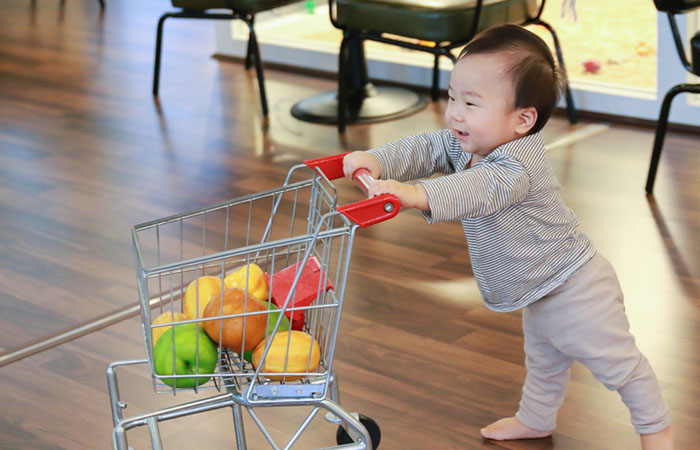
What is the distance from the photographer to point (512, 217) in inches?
54.4

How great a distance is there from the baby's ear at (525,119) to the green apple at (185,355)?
0.53 m

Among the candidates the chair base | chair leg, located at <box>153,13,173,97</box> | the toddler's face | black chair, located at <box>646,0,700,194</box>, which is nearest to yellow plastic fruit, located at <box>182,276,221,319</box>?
the toddler's face

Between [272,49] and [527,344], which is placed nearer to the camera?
[527,344]

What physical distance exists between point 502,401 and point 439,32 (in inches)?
60.2

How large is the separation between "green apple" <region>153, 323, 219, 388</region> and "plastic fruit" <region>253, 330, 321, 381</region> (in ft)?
0.21

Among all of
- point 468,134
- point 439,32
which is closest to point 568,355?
point 468,134

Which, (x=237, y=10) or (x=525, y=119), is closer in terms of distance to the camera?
(x=525, y=119)

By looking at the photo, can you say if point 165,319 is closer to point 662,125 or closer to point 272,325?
point 272,325

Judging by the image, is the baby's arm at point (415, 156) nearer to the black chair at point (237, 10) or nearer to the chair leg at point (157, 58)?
the black chair at point (237, 10)

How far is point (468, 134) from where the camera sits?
1349mm

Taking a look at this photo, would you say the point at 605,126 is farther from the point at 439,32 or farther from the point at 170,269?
the point at 170,269

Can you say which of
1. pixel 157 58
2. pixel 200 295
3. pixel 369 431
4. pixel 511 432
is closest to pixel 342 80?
pixel 157 58

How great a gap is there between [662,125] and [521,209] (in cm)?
144

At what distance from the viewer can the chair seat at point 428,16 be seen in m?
2.98
